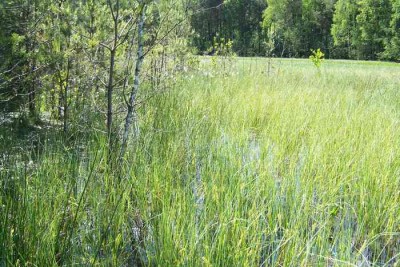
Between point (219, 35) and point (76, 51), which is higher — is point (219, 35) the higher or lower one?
the higher one

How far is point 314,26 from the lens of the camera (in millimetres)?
47469

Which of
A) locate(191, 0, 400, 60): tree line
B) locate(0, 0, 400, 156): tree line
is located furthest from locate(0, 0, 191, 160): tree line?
locate(191, 0, 400, 60): tree line

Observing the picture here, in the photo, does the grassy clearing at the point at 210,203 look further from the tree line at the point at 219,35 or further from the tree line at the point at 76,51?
the tree line at the point at 219,35

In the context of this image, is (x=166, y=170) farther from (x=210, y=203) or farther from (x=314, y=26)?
(x=314, y=26)

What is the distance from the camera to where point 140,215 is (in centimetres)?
264

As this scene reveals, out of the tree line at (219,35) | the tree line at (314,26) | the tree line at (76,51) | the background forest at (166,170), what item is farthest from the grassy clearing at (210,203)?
the tree line at (314,26)

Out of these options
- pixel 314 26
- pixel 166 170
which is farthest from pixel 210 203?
pixel 314 26

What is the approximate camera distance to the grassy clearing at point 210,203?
2.04m

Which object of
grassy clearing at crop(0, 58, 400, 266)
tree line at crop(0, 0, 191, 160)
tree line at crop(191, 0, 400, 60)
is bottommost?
grassy clearing at crop(0, 58, 400, 266)

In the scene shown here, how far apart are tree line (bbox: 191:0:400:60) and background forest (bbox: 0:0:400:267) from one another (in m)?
31.4

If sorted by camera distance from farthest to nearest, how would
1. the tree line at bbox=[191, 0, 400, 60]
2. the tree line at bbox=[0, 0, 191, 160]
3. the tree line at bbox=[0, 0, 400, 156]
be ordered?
the tree line at bbox=[191, 0, 400, 60] → the tree line at bbox=[0, 0, 400, 156] → the tree line at bbox=[0, 0, 191, 160]

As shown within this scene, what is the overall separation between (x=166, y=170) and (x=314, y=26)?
159ft

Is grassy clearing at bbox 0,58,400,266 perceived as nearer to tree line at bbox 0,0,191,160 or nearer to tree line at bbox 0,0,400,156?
tree line at bbox 0,0,191,160

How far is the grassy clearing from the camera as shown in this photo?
2045mm
